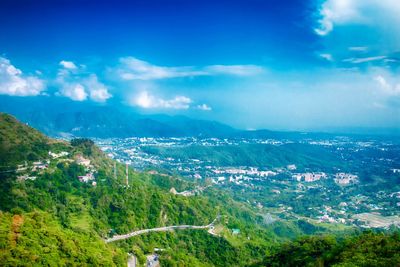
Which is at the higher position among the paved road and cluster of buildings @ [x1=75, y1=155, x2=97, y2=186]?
cluster of buildings @ [x1=75, y1=155, x2=97, y2=186]

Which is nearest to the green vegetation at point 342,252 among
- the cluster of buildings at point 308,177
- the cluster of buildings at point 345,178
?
the cluster of buildings at point 345,178

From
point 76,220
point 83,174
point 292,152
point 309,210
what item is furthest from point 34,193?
point 292,152

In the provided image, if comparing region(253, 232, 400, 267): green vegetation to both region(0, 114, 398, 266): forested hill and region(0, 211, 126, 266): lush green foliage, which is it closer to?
region(0, 114, 398, 266): forested hill

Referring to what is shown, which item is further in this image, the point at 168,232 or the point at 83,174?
the point at 83,174

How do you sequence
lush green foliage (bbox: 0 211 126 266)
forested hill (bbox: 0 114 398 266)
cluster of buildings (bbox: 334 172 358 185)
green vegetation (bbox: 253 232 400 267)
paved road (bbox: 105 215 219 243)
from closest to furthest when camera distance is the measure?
1. green vegetation (bbox: 253 232 400 267)
2. lush green foliage (bbox: 0 211 126 266)
3. forested hill (bbox: 0 114 398 266)
4. paved road (bbox: 105 215 219 243)
5. cluster of buildings (bbox: 334 172 358 185)

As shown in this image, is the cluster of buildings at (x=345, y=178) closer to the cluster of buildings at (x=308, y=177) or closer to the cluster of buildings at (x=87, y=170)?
the cluster of buildings at (x=308, y=177)

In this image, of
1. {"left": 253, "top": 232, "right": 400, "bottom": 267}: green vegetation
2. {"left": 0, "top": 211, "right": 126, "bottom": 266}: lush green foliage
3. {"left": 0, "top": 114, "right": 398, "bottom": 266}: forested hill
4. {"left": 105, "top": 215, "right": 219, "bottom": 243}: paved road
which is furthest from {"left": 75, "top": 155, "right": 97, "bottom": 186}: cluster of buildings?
{"left": 253, "top": 232, "right": 400, "bottom": 267}: green vegetation

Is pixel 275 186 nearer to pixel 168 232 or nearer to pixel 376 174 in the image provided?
pixel 376 174

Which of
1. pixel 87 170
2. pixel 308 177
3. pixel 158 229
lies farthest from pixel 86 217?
pixel 308 177
